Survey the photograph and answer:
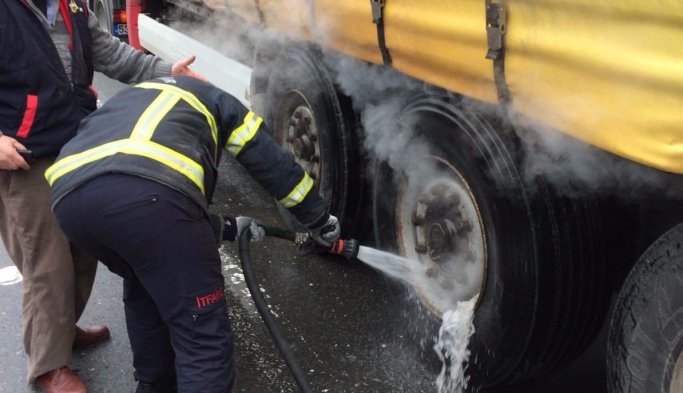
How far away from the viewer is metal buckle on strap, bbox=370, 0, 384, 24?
93.6 inches

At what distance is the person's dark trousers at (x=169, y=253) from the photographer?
196 cm

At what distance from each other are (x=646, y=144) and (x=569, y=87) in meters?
0.26

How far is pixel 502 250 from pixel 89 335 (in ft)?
6.35

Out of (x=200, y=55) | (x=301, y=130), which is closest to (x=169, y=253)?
(x=301, y=130)

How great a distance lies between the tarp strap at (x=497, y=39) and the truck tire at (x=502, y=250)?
13.5 inches

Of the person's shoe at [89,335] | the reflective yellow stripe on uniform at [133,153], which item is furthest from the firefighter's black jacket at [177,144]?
the person's shoe at [89,335]

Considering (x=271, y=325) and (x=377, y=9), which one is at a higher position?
(x=377, y=9)

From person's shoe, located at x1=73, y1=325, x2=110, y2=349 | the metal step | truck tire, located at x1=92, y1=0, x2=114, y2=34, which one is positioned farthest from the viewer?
truck tire, located at x1=92, y1=0, x2=114, y2=34

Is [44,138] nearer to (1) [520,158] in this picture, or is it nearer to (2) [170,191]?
(2) [170,191]

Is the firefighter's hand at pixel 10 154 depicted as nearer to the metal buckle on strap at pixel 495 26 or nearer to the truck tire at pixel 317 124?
the truck tire at pixel 317 124

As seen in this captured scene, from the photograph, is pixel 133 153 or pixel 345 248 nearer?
pixel 133 153

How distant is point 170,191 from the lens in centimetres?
199

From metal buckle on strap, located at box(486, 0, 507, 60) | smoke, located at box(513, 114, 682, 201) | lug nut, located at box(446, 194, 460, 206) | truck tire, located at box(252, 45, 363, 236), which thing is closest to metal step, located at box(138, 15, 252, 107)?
truck tire, located at box(252, 45, 363, 236)

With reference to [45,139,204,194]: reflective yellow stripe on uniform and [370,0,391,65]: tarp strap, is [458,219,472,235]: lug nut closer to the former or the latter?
[370,0,391,65]: tarp strap
